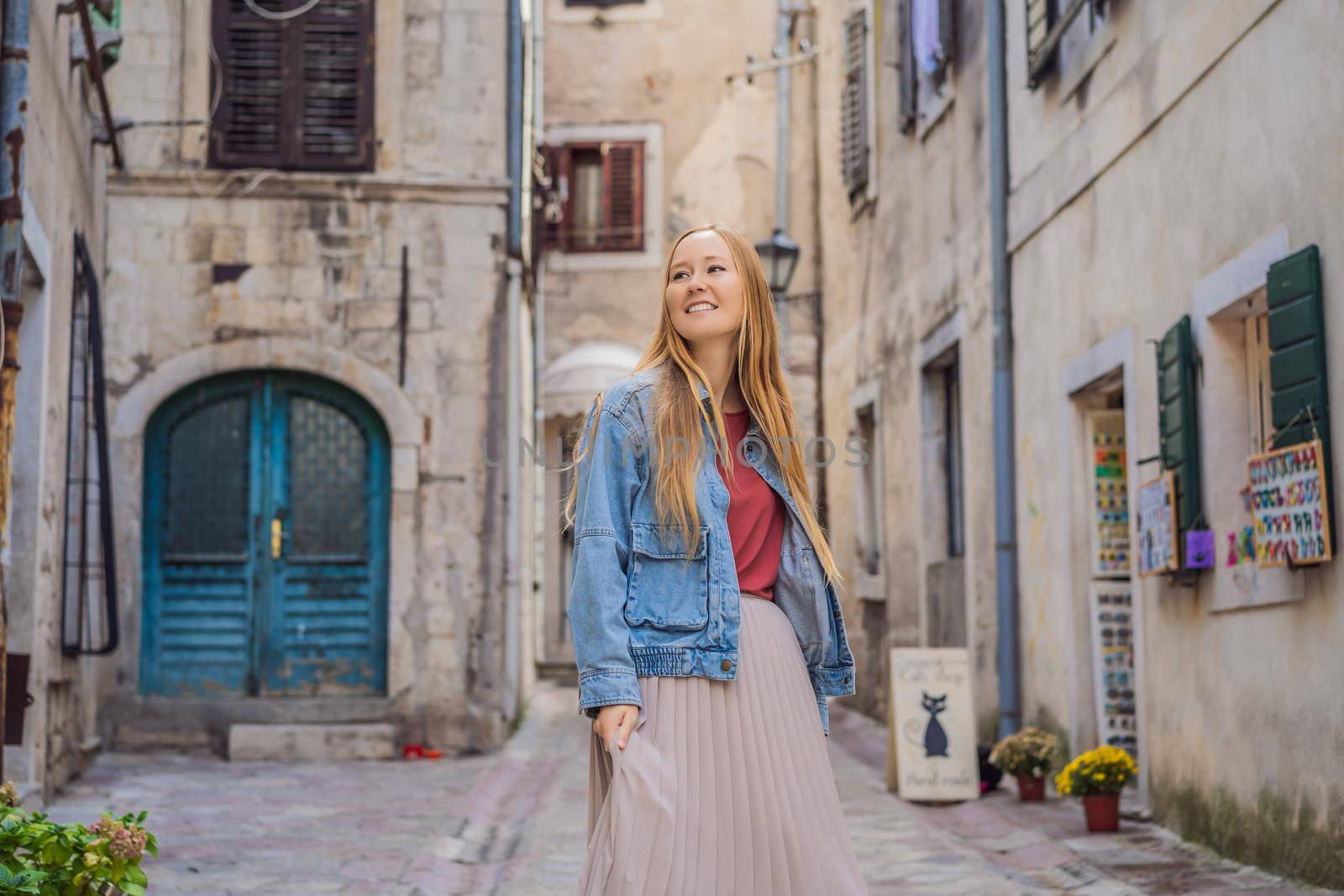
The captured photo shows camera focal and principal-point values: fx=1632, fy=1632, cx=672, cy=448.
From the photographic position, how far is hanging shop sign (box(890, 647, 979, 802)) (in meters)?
8.99

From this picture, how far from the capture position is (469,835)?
7750mm

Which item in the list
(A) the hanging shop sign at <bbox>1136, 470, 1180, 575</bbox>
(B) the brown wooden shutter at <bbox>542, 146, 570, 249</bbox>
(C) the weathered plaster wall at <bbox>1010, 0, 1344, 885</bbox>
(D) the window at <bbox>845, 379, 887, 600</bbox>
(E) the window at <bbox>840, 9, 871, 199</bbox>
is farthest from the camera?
(B) the brown wooden shutter at <bbox>542, 146, 570, 249</bbox>

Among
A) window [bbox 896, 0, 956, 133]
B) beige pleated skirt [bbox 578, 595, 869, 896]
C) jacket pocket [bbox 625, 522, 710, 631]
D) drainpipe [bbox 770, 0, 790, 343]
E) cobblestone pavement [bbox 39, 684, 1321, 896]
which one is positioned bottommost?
cobblestone pavement [bbox 39, 684, 1321, 896]

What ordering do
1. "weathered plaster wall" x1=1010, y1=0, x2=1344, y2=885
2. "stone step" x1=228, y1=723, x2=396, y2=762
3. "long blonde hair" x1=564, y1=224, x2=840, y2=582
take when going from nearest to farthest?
"long blonde hair" x1=564, y1=224, x2=840, y2=582, "weathered plaster wall" x1=1010, y1=0, x2=1344, y2=885, "stone step" x1=228, y1=723, x2=396, y2=762

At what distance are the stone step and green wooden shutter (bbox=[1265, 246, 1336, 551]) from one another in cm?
702

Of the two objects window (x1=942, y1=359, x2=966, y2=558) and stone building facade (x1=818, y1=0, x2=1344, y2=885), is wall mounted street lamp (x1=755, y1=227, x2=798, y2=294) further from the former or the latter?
window (x1=942, y1=359, x2=966, y2=558)

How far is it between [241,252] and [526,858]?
599cm

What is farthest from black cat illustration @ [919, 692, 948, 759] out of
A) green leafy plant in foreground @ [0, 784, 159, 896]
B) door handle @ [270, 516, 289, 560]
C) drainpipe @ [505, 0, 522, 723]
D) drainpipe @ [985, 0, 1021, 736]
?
green leafy plant in foreground @ [0, 784, 159, 896]

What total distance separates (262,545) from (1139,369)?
642 cm

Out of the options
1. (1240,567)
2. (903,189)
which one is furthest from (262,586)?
(1240,567)

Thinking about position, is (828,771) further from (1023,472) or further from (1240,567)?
(1023,472)

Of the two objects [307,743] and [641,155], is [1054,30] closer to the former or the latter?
[307,743]

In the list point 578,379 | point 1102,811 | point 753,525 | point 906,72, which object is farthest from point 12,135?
point 578,379

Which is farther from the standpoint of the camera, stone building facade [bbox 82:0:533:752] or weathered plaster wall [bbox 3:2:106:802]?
stone building facade [bbox 82:0:533:752]
